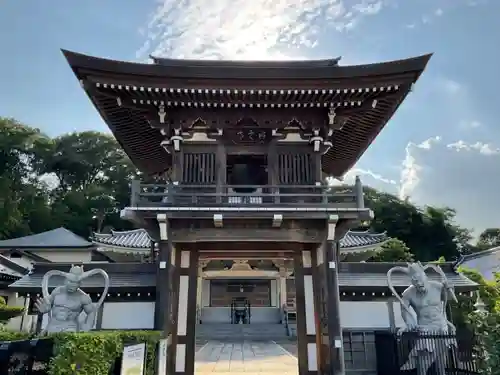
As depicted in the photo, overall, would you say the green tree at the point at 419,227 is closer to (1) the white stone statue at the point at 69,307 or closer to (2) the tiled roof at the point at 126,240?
(2) the tiled roof at the point at 126,240

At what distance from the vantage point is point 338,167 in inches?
577

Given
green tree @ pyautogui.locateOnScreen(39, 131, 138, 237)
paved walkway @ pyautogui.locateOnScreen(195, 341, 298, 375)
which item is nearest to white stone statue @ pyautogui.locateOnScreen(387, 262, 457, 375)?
paved walkway @ pyautogui.locateOnScreen(195, 341, 298, 375)

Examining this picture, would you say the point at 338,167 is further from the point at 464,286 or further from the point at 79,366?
the point at 79,366

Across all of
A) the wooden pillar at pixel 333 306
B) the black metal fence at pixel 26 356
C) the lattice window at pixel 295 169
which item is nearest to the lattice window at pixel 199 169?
the lattice window at pixel 295 169

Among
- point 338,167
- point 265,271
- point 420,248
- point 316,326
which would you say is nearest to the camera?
point 316,326

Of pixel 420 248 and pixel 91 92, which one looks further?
pixel 420 248

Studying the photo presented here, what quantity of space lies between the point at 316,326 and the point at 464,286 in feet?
15.4

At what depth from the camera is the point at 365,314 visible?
1102cm

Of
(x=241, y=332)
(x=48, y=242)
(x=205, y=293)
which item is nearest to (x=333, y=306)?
(x=241, y=332)

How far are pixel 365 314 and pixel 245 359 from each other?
5776 mm

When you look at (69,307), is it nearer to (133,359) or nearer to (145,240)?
(133,359)

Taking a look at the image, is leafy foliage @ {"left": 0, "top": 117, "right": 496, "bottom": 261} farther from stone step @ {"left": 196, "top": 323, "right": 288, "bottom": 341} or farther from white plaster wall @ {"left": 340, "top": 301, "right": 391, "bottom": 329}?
white plaster wall @ {"left": 340, "top": 301, "right": 391, "bottom": 329}

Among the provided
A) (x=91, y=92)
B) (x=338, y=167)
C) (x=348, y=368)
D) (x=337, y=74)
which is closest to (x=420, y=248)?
(x=338, y=167)

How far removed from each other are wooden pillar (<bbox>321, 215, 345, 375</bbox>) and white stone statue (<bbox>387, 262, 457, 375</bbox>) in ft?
4.77
